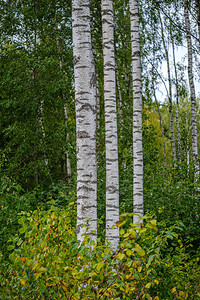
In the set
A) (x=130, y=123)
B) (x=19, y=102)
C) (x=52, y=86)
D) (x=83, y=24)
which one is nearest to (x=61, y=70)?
(x=52, y=86)

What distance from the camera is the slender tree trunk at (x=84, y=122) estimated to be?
2922 millimetres

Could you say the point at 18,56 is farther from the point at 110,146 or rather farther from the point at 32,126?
the point at 110,146

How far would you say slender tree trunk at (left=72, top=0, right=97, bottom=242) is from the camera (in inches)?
115

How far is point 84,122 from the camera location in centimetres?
297

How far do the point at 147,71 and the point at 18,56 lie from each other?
6.63 meters

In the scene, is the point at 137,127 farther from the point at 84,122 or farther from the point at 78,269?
the point at 78,269

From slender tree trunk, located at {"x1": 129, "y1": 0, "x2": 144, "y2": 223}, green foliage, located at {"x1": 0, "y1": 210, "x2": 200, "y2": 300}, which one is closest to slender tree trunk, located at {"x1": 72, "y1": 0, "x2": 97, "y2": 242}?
green foliage, located at {"x1": 0, "y1": 210, "x2": 200, "y2": 300}

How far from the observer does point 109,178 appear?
467 centimetres

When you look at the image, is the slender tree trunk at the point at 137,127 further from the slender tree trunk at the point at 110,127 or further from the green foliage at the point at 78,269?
the green foliage at the point at 78,269

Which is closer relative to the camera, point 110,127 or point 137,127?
point 110,127

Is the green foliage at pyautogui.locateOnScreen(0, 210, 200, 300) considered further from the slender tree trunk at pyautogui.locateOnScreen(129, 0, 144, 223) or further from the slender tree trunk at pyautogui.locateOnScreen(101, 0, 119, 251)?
the slender tree trunk at pyautogui.locateOnScreen(129, 0, 144, 223)

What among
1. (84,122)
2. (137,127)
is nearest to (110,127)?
(137,127)

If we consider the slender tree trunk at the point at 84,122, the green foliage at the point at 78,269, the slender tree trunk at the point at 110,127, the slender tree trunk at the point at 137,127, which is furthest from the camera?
the slender tree trunk at the point at 137,127

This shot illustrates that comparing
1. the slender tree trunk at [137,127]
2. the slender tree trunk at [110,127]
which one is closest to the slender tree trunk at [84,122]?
the slender tree trunk at [110,127]
